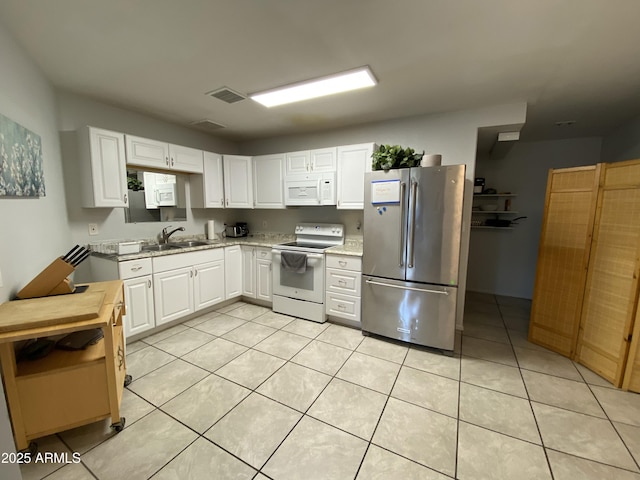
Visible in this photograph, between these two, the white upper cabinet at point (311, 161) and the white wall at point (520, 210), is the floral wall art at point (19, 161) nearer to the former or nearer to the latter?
the white upper cabinet at point (311, 161)

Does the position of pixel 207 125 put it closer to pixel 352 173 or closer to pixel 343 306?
pixel 352 173

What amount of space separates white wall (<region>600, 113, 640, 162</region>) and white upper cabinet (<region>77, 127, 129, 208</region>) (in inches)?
222

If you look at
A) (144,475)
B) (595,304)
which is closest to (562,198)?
(595,304)

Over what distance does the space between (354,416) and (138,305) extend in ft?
7.50

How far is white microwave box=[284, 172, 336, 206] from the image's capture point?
10.9ft

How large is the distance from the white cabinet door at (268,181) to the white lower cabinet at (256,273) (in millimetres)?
720

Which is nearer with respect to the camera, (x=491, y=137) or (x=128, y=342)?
(x=128, y=342)

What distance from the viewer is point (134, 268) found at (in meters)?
2.54

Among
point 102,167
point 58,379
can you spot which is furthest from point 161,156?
point 58,379

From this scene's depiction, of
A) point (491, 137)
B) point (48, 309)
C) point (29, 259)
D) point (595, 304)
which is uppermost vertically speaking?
point (491, 137)

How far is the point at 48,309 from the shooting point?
149 cm

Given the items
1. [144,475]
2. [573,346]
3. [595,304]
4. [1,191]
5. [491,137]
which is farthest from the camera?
[491,137]

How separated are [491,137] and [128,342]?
15.3 feet

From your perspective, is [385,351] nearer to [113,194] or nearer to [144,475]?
[144,475]
